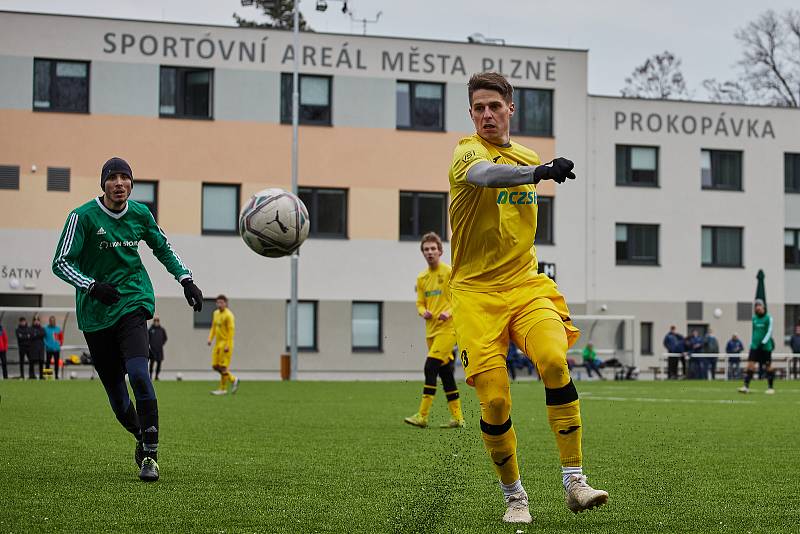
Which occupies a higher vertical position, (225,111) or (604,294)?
(225,111)

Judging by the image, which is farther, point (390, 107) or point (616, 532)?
point (390, 107)

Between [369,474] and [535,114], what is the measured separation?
120 feet

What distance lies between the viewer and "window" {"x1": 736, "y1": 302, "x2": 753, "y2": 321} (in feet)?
152

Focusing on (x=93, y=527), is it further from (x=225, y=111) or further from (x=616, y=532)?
(x=225, y=111)

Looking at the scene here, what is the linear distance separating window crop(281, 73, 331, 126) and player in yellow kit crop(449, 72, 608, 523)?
3550 cm

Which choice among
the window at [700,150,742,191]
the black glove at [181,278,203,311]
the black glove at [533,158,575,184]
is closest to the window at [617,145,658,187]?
the window at [700,150,742,191]

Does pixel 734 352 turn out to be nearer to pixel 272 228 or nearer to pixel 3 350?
pixel 3 350

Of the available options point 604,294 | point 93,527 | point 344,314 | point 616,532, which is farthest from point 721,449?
point 604,294

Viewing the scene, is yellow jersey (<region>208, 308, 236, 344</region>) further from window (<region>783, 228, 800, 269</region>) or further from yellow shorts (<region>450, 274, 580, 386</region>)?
window (<region>783, 228, 800, 269</region>)

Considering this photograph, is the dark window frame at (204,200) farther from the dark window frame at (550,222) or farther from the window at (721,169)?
the window at (721,169)

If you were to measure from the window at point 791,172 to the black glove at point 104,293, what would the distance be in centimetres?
4302

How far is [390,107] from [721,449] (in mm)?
32093

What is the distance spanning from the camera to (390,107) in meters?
42.6

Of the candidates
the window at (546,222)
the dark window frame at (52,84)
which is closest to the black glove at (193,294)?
the dark window frame at (52,84)
